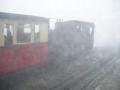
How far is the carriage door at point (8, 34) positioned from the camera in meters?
Answer: 9.41

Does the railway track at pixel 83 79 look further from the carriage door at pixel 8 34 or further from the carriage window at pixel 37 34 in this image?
the carriage door at pixel 8 34

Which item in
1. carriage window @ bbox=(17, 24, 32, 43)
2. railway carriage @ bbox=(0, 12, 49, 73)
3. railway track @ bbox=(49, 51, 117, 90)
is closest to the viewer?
railway track @ bbox=(49, 51, 117, 90)

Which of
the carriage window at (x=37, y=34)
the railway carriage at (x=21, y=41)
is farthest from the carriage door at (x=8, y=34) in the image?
the carriage window at (x=37, y=34)

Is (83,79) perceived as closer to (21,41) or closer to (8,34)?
(21,41)

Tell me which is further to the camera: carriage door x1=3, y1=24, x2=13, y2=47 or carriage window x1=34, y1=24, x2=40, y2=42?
carriage window x1=34, y1=24, x2=40, y2=42

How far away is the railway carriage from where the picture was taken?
936cm

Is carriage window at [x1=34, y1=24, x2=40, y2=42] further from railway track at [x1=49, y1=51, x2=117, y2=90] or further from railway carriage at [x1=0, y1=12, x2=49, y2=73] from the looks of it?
railway track at [x1=49, y1=51, x2=117, y2=90]

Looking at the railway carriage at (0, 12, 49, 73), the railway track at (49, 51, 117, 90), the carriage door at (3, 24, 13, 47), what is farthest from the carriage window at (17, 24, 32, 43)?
the railway track at (49, 51, 117, 90)

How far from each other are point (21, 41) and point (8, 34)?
1.11 metres

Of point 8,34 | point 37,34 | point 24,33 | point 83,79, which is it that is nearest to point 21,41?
point 24,33

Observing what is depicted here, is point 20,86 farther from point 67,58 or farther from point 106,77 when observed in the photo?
point 67,58

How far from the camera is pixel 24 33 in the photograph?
1055 centimetres

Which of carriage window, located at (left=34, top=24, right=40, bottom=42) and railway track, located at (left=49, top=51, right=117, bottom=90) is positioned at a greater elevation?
carriage window, located at (left=34, top=24, right=40, bottom=42)

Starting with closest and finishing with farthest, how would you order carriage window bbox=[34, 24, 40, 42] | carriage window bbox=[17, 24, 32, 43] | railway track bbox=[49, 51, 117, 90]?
railway track bbox=[49, 51, 117, 90]
carriage window bbox=[17, 24, 32, 43]
carriage window bbox=[34, 24, 40, 42]
